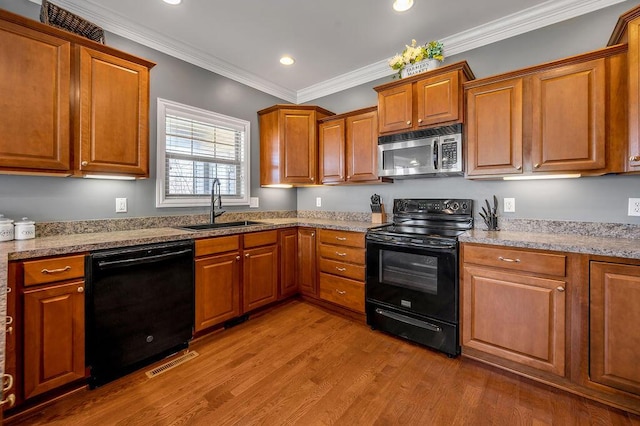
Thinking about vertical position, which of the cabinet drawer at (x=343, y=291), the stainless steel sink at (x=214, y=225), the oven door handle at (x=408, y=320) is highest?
the stainless steel sink at (x=214, y=225)

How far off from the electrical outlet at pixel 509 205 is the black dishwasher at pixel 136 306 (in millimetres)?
2716

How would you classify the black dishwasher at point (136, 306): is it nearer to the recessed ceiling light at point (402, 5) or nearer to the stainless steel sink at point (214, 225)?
the stainless steel sink at point (214, 225)

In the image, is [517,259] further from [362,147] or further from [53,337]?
[53,337]

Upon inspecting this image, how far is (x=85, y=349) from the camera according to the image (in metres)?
1.88

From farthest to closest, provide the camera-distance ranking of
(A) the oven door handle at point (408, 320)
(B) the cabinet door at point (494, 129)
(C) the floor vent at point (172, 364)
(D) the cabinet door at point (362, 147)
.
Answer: (D) the cabinet door at point (362, 147) < (A) the oven door handle at point (408, 320) < (B) the cabinet door at point (494, 129) < (C) the floor vent at point (172, 364)

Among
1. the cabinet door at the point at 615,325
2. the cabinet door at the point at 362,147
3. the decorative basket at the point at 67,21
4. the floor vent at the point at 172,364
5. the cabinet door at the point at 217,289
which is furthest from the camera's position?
the cabinet door at the point at 362,147

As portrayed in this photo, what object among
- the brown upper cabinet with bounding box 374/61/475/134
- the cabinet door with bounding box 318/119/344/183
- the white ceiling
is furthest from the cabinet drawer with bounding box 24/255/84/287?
the brown upper cabinet with bounding box 374/61/475/134

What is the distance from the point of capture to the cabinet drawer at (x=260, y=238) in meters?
2.86

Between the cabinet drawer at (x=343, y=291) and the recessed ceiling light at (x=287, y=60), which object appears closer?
the cabinet drawer at (x=343, y=291)

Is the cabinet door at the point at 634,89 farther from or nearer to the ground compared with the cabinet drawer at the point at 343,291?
farther from the ground

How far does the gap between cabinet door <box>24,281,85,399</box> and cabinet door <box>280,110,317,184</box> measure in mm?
Answer: 2280

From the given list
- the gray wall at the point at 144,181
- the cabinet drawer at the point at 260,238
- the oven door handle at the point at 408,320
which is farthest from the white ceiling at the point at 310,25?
the oven door handle at the point at 408,320

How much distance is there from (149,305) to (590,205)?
11.2ft

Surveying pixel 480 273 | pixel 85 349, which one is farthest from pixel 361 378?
pixel 85 349
